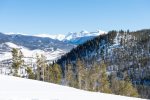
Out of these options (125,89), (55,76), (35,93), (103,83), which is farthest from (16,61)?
(35,93)

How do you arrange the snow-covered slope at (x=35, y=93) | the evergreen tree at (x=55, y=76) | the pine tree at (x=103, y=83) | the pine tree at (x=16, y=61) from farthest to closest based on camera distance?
the evergreen tree at (x=55, y=76) < the pine tree at (x=103, y=83) < the pine tree at (x=16, y=61) < the snow-covered slope at (x=35, y=93)

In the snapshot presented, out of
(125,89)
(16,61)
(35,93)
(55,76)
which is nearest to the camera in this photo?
(35,93)

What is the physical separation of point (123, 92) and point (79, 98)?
95.0m

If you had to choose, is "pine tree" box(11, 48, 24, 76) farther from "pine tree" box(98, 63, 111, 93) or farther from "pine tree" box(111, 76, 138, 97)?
"pine tree" box(111, 76, 138, 97)

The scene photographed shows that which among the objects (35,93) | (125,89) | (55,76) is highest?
(55,76)

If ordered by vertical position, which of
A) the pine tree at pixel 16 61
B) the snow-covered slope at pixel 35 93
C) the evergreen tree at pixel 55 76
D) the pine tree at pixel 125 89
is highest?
the pine tree at pixel 16 61

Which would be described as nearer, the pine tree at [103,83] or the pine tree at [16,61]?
the pine tree at [16,61]

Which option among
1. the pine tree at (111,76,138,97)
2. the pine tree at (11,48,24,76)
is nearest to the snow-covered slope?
the pine tree at (11,48,24,76)

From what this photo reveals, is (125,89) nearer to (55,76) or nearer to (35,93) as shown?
(55,76)

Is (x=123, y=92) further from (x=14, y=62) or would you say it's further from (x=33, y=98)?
(x=33, y=98)

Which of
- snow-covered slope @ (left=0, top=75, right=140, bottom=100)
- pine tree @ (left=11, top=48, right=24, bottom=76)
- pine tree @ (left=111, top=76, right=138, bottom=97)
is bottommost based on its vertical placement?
pine tree @ (left=111, top=76, right=138, bottom=97)

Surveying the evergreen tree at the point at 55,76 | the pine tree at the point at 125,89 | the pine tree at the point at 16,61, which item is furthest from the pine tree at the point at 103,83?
the pine tree at the point at 16,61

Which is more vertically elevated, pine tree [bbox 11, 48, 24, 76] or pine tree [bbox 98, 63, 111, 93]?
pine tree [bbox 11, 48, 24, 76]

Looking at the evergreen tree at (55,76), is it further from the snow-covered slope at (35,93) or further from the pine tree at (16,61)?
the snow-covered slope at (35,93)
